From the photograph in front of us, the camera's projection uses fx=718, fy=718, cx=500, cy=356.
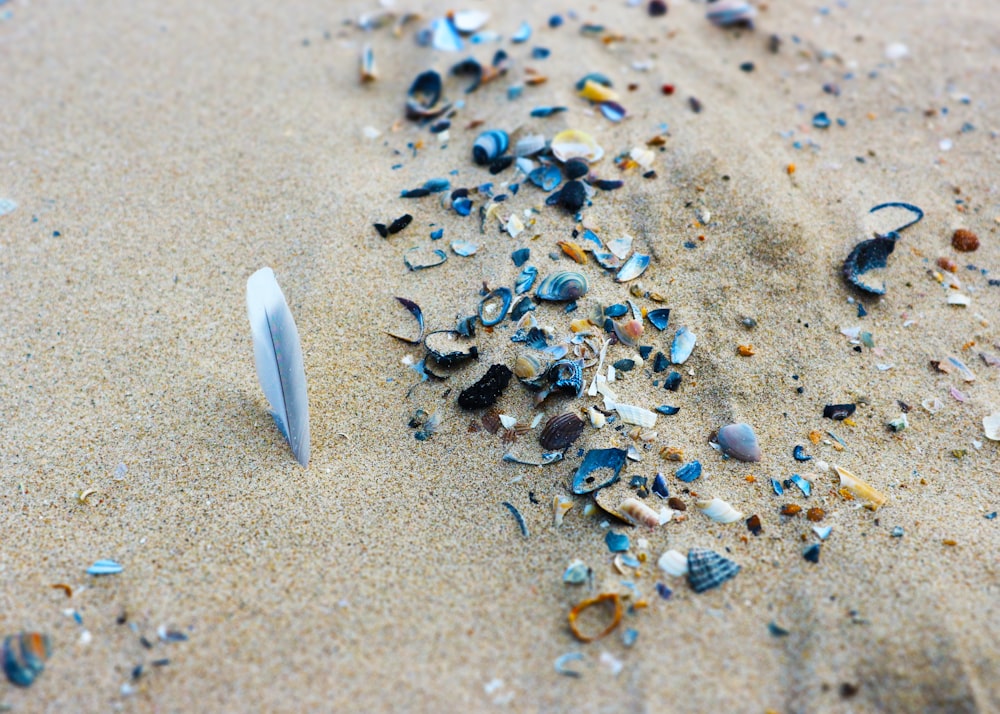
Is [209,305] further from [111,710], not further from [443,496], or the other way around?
[111,710]

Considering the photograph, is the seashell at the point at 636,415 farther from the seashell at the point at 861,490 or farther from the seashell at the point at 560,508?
the seashell at the point at 861,490

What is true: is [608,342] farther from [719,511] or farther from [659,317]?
[719,511]

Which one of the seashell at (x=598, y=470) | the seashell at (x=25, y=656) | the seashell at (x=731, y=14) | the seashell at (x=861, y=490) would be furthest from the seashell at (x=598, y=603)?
the seashell at (x=731, y=14)

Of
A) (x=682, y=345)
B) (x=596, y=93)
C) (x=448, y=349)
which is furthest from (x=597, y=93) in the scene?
(x=448, y=349)

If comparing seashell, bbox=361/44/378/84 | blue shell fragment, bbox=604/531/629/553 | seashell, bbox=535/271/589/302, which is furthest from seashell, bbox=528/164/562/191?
blue shell fragment, bbox=604/531/629/553

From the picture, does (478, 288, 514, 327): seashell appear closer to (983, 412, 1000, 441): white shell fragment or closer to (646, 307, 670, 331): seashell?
(646, 307, 670, 331): seashell

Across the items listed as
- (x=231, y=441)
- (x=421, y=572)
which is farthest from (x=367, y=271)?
(x=421, y=572)
